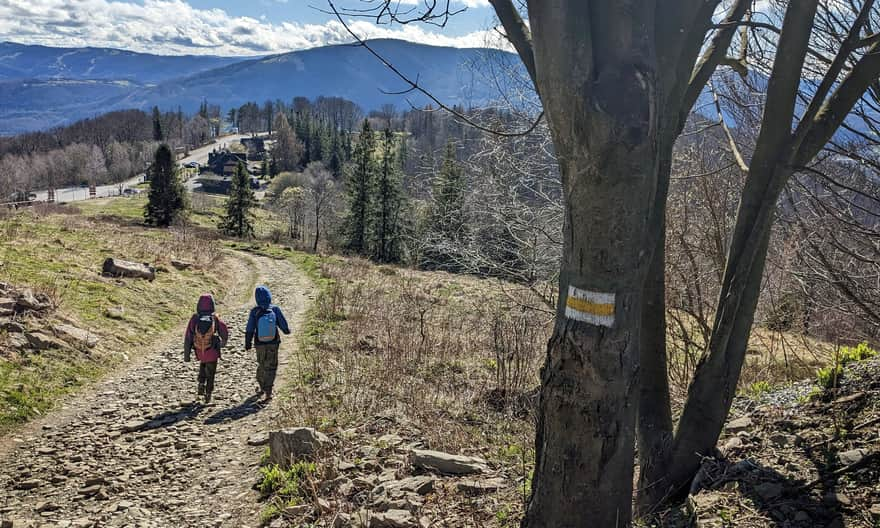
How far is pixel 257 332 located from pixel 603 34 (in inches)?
267

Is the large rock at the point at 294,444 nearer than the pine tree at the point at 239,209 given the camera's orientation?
Yes

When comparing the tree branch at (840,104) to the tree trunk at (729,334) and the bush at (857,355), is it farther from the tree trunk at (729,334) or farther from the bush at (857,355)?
the bush at (857,355)

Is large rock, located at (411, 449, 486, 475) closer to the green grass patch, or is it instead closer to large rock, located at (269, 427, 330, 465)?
the green grass patch

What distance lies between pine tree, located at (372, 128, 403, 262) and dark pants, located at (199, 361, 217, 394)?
3212 cm

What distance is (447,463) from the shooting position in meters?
4.75

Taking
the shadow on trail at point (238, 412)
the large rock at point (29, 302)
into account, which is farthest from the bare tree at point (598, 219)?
the large rock at point (29, 302)

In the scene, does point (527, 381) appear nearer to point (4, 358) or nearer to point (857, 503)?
point (857, 503)

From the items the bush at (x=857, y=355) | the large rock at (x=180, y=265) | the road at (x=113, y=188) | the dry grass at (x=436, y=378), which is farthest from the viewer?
the road at (x=113, y=188)

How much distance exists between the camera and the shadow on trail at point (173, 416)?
22.6ft

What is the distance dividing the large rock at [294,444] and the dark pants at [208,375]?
8.59 ft

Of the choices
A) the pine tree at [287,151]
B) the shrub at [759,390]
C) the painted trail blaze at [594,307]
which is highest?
the pine tree at [287,151]

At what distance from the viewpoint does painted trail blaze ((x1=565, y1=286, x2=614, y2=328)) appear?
7.70 ft

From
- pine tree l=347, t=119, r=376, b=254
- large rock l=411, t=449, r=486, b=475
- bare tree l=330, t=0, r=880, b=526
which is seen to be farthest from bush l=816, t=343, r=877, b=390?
pine tree l=347, t=119, r=376, b=254

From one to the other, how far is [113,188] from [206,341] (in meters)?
106
